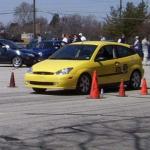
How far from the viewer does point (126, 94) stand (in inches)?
668

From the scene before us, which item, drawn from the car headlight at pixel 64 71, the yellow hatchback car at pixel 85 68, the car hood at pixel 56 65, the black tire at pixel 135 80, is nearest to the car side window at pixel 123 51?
the yellow hatchback car at pixel 85 68

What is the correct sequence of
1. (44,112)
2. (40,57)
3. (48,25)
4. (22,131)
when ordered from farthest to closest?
(48,25)
(40,57)
(44,112)
(22,131)

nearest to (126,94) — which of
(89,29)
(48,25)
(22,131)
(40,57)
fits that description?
(22,131)

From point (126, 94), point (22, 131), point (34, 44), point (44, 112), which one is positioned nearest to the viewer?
point (22, 131)

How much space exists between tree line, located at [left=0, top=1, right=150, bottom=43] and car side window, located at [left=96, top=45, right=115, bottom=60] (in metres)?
45.4

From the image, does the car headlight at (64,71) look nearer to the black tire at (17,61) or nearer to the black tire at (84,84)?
the black tire at (84,84)

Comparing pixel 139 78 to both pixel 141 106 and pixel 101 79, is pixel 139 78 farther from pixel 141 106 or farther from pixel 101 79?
pixel 141 106

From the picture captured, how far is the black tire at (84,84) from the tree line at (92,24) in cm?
4672

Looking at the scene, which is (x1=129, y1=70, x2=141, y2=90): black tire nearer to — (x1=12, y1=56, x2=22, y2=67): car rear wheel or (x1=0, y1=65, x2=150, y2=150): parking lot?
(x1=0, y1=65, x2=150, y2=150): parking lot

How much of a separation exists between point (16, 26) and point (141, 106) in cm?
9655

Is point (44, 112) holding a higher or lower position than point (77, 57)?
lower

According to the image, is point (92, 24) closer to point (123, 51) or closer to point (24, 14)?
point (24, 14)

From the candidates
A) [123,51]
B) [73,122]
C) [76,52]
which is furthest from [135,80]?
[73,122]

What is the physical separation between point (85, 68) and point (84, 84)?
0.45 m
